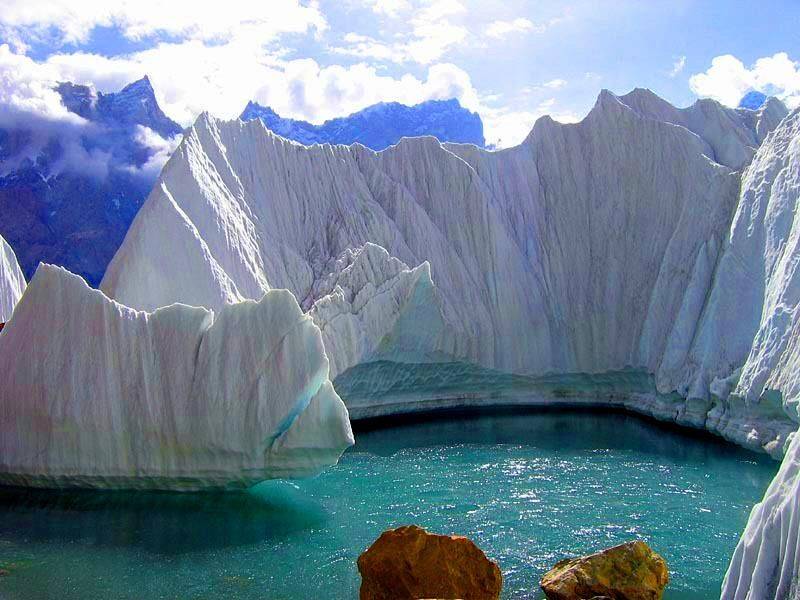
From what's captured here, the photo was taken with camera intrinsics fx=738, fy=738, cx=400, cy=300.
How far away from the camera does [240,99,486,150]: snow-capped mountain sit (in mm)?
52656

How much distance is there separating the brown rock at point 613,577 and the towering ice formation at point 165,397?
545 centimetres

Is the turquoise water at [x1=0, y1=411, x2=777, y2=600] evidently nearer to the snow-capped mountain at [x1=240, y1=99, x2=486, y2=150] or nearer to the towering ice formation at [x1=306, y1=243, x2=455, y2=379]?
the towering ice formation at [x1=306, y1=243, x2=455, y2=379]

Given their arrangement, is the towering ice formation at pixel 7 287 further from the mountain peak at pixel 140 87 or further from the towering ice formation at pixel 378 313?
the mountain peak at pixel 140 87

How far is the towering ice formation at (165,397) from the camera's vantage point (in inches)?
500

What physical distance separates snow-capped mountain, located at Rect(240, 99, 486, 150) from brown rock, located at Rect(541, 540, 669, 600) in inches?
1821

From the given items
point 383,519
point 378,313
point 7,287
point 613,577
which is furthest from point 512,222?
point 613,577

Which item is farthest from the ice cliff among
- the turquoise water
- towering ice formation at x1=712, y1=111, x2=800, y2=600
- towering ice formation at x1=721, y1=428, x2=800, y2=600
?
towering ice formation at x1=721, y1=428, x2=800, y2=600

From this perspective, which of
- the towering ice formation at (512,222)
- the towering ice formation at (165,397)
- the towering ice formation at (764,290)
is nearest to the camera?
the towering ice formation at (165,397)

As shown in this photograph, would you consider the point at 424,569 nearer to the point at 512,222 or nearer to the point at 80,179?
the point at 512,222

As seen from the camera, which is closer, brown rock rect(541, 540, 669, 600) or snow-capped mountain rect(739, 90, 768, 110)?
brown rock rect(541, 540, 669, 600)

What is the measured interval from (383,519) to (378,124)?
44.5 meters

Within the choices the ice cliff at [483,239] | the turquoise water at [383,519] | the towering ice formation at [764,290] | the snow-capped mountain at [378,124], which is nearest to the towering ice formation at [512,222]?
the ice cliff at [483,239]

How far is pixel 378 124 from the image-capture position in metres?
52.9

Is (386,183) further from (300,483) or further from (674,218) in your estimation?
(300,483)
